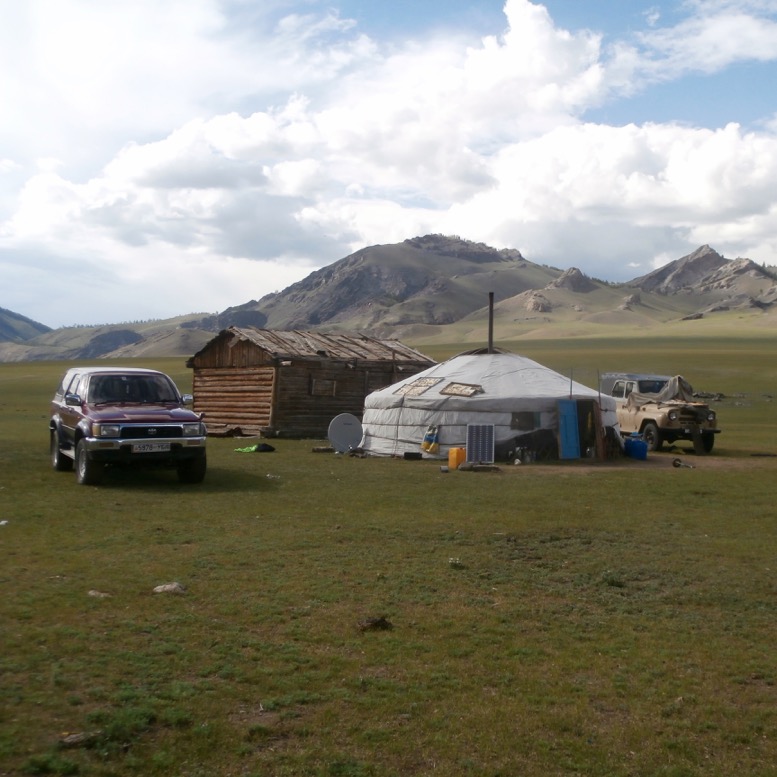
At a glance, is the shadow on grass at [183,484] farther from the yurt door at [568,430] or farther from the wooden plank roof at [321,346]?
the wooden plank roof at [321,346]

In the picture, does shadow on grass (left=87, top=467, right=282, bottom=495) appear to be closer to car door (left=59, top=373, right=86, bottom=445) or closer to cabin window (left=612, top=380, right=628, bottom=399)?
car door (left=59, top=373, right=86, bottom=445)

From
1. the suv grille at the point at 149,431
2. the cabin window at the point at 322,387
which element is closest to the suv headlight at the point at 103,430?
the suv grille at the point at 149,431

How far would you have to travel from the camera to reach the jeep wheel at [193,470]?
14211 millimetres

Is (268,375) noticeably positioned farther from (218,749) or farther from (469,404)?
(218,749)

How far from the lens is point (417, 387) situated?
21547 millimetres

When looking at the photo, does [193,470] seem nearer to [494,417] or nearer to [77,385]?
[77,385]

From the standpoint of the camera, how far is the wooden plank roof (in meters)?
27.7

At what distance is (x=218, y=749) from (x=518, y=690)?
188 centimetres

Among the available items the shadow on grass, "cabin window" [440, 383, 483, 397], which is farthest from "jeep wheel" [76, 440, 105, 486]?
"cabin window" [440, 383, 483, 397]

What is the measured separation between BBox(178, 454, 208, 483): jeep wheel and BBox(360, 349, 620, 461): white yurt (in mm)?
6716

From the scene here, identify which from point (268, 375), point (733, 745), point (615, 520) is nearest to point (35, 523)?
point (615, 520)

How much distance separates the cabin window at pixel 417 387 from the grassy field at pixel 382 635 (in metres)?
7.79

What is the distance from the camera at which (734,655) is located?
6055mm

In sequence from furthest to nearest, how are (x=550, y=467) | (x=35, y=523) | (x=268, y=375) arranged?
(x=268, y=375) < (x=550, y=467) < (x=35, y=523)
